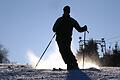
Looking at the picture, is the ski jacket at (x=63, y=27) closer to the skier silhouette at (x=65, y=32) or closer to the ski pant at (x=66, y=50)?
the skier silhouette at (x=65, y=32)

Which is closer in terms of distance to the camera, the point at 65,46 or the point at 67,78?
the point at 67,78

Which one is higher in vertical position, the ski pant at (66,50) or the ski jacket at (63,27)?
the ski jacket at (63,27)

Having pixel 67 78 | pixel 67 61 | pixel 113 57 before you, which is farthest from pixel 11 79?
pixel 113 57

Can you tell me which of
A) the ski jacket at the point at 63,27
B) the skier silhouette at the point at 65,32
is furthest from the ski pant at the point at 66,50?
the ski jacket at the point at 63,27

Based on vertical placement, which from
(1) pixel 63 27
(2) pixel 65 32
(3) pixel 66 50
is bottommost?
(3) pixel 66 50

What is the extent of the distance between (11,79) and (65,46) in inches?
239

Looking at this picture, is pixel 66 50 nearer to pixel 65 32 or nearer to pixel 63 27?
pixel 65 32

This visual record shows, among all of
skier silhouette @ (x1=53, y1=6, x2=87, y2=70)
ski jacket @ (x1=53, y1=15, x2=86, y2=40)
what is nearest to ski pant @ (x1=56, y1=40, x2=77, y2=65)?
skier silhouette @ (x1=53, y1=6, x2=87, y2=70)

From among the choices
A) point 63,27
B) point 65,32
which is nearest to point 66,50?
point 65,32

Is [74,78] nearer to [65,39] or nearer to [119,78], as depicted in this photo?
[119,78]

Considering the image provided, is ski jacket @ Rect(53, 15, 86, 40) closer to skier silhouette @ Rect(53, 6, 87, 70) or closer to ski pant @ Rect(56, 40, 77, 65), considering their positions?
skier silhouette @ Rect(53, 6, 87, 70)

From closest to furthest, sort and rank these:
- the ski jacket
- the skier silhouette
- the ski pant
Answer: the ski pant
the skier silhouette
the ski jacket

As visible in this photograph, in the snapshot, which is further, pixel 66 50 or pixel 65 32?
pixel 65 32

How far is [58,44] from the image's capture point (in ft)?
56.1
